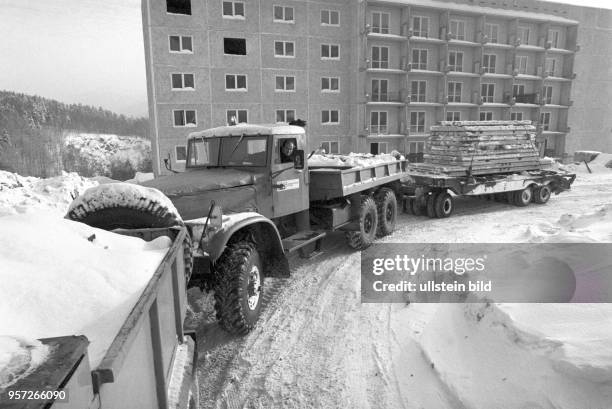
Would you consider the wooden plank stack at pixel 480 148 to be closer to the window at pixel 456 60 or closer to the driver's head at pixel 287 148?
the driver's head at pixel 287 148

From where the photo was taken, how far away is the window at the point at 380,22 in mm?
26406

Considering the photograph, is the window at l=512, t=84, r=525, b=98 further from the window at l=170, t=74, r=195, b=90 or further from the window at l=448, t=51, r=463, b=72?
the window at l=170, t=74, r=195, b=90

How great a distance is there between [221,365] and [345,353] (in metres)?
1.38

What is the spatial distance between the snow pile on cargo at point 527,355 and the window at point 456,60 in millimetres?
28262

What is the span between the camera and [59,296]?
1896mm

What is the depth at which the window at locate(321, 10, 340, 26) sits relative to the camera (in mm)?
25288

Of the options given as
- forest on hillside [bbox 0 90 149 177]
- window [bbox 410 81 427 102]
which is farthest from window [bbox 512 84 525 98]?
forest on hillside [bbox 0 90 149 177]

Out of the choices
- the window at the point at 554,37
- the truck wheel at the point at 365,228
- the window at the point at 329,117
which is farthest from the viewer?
the window at the point at 554,37

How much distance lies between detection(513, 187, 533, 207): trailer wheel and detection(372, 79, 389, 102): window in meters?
15.9

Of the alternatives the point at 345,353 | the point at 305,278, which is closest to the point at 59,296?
the point at 345,353

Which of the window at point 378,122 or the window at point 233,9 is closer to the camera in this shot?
the window at point 233,9

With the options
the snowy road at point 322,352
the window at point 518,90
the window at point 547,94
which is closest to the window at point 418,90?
the window at point 518,90

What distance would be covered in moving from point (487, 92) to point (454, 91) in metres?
3.03

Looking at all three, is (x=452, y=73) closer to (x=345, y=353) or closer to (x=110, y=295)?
(x=345, y=353)
